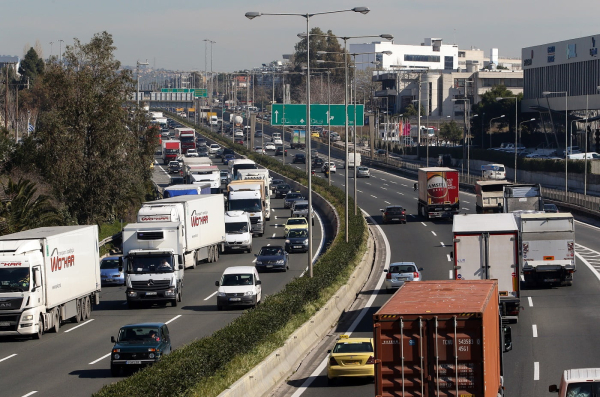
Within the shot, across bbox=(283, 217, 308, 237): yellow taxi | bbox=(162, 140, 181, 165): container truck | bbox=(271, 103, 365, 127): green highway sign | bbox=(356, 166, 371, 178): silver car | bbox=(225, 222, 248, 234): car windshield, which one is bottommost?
bbox=(283, 217, 308, 237): yellow taxi

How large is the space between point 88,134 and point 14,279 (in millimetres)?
22584

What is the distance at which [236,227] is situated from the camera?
52031mm

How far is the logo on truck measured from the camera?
148 feet

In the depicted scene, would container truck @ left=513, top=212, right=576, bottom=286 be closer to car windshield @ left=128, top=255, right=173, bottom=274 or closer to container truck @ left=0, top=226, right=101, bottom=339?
car windshield @ left=128, top=255, right=173, bottom=274

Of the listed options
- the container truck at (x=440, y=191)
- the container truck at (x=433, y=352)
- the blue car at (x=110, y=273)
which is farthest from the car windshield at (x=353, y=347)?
the container truck at (x=440, y=191)

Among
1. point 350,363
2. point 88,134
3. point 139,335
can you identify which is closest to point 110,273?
point 88,134

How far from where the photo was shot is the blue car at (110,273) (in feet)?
139

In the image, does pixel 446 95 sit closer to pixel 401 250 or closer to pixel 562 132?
pixel 562 132

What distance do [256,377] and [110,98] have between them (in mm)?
33626

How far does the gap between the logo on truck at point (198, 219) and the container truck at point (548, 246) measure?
18032mm

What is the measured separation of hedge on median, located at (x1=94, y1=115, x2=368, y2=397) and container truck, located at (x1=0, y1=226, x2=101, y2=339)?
26.9 ft

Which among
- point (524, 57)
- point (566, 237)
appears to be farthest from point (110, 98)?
point (524, 57)

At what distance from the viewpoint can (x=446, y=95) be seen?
559ft

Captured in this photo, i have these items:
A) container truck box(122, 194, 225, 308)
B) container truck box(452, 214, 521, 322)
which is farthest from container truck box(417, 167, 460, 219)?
container truck box(452, 214, 521, 322)
